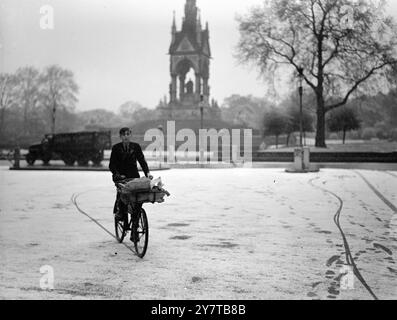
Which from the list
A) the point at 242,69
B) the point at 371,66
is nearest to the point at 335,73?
the point at 371,66

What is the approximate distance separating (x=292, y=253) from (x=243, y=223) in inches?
93.9

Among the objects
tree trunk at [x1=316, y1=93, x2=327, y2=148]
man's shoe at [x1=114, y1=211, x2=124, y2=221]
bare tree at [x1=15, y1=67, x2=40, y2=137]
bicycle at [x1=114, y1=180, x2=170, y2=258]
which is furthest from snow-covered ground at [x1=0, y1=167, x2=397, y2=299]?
bare tree at [x1=15, y1=67, x2=40, y2=137]

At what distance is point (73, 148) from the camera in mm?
28750

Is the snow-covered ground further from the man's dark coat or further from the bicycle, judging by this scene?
the man's dark coat

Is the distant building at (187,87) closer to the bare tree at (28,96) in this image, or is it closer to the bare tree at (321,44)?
the bare tree at (28,96)

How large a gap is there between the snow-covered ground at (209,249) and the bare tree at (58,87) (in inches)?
1989

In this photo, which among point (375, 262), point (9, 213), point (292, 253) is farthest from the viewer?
point (9, 213)

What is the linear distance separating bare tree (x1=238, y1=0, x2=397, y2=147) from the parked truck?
39.8ft

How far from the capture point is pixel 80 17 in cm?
936

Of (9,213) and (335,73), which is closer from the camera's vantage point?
(9,213)

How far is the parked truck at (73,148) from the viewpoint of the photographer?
1120 inches

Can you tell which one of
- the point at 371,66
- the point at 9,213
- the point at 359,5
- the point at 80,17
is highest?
the point at 359,5

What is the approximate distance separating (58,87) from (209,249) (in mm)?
60061
